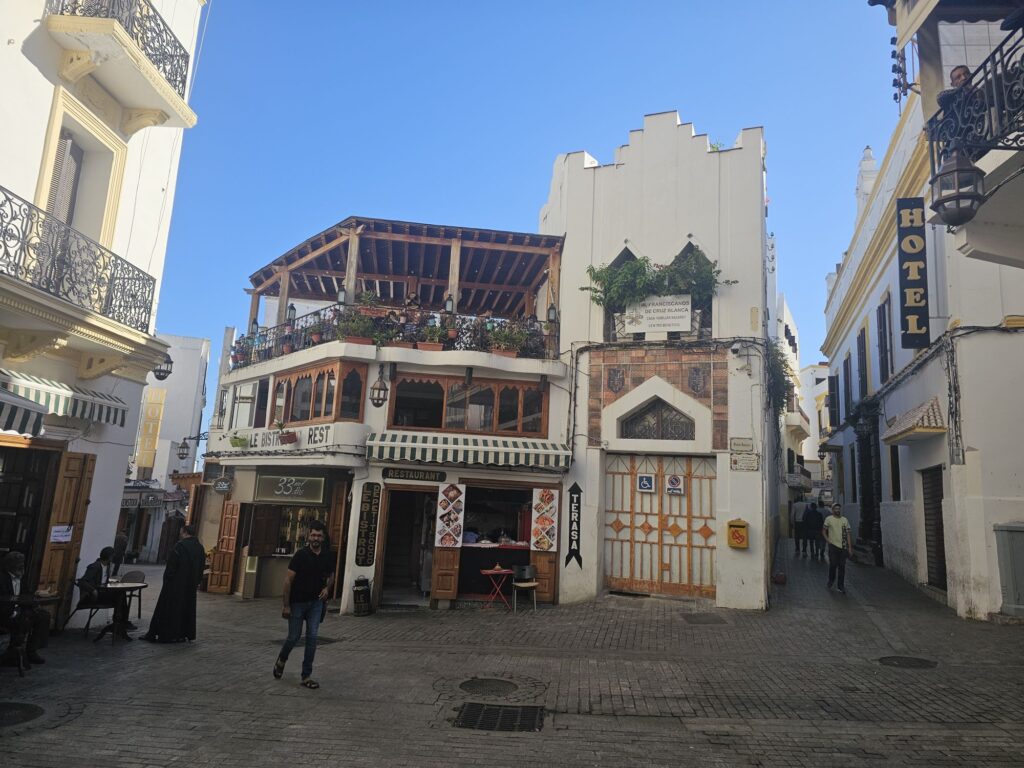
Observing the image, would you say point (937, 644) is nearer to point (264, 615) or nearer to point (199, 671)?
point (199, 671)

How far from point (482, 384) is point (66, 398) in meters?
7.97

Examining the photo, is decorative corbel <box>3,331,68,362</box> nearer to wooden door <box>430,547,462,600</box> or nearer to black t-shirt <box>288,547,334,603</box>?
black t-shirt <box>288,547,334,603</box>

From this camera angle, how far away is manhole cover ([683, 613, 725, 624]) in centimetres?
1181

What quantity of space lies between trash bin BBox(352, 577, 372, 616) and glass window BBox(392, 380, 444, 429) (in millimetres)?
4127

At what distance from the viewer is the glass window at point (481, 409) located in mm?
14758

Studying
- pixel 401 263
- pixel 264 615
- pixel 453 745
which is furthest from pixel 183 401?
pixel 453 745

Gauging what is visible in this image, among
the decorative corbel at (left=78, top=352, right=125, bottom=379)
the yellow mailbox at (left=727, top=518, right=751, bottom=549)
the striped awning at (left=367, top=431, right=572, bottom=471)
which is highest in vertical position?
the decorative corbel at (left=78, top=352, right=125, bottom=379)

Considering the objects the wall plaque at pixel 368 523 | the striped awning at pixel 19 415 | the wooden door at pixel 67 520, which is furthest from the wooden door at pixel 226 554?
the striped awning at pixel 19 415

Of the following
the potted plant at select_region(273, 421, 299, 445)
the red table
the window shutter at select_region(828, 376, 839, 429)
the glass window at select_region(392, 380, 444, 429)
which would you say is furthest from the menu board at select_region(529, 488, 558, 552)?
the window shutter at select_region(828, 376, 839, 429)

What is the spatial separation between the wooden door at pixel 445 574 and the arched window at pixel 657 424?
4475mm

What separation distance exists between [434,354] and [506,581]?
5.13 metres

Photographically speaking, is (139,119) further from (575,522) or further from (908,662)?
(908,662)

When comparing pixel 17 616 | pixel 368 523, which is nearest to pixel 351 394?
pixel 368 523

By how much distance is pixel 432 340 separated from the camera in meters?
14.7
